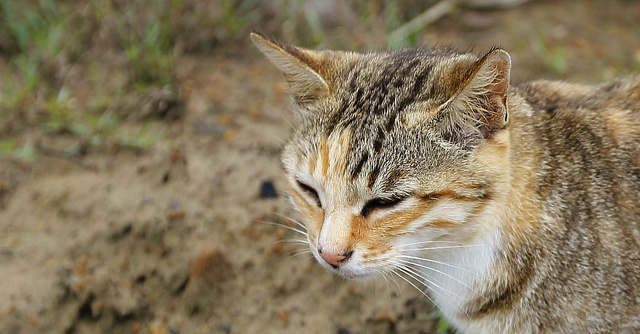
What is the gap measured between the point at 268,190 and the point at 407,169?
1605mm

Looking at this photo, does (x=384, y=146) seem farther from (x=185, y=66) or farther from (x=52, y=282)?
(x=185, y=66)

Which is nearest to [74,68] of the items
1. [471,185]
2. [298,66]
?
[298,66]

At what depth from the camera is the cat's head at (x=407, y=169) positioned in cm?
225

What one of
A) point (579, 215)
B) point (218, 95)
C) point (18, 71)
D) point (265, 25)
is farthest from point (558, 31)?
point (18, 71)

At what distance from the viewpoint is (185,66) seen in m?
4.63

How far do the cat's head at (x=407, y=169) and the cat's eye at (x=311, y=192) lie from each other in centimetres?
6

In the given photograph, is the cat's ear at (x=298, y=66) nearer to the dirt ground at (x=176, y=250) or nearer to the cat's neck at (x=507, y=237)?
the cat's neck at (x=507, y=237)

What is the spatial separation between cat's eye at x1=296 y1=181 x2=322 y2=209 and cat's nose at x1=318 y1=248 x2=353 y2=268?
230 mm

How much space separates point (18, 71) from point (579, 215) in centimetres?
372

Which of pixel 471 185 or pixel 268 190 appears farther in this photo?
pixel 268 190

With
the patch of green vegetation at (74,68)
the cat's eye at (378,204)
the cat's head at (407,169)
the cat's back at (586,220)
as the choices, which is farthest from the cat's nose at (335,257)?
the patch of green vegetation at (74,68)

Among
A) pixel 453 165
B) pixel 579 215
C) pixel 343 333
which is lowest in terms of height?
pixel 343 333

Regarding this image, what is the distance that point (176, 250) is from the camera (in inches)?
138

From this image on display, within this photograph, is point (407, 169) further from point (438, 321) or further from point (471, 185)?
point (438, 321)
